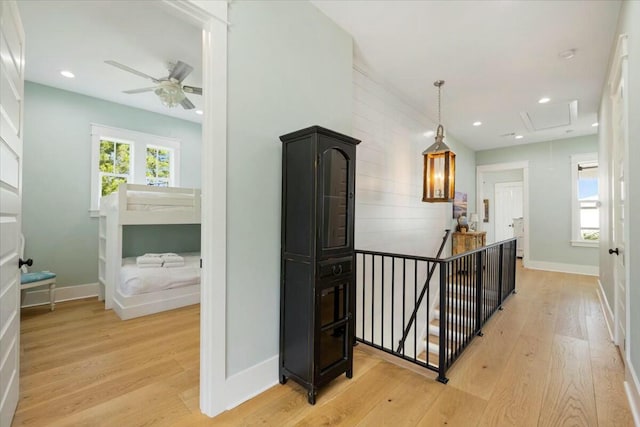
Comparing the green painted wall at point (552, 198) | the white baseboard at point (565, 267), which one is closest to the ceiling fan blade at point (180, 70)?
the green painted wall at point (552, 198)

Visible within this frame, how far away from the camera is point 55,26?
8.18ft

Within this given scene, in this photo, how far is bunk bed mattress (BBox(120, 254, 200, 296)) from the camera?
3215mm

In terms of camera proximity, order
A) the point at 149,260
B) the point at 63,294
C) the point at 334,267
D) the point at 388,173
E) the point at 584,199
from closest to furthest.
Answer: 1. the point at 334,267
2. the point at 149,260
3. the point at 388,173
4. the point at 63,294
5. the point at 584,199

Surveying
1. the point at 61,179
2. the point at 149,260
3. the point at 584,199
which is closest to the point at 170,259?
the point at 149,260

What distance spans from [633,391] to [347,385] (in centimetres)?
171

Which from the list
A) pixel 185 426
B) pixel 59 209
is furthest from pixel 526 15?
pixel 59 209

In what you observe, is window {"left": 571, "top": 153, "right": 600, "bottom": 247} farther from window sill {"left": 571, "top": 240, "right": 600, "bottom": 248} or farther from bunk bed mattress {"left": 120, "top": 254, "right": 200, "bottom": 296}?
bunk bed mattress {"left": 120, "top": 254, "right": 200, "bottom": 296}

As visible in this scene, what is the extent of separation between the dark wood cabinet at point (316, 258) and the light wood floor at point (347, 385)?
23 cm

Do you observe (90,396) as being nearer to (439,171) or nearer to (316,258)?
(316,258)

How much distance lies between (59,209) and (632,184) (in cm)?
588

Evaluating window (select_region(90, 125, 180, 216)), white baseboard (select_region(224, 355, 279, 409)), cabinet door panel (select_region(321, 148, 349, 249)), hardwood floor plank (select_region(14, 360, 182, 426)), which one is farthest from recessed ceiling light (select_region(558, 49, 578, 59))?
window (select_region(90, 125, 180, 216))

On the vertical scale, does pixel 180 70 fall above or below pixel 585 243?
above

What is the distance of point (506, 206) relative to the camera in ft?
26.1

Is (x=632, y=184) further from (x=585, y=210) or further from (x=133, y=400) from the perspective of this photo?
(x=585, y=210)
